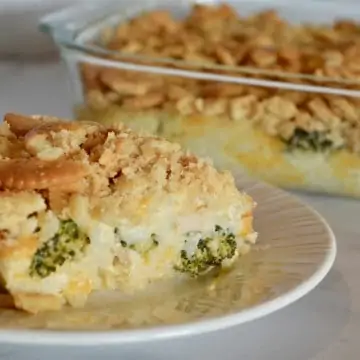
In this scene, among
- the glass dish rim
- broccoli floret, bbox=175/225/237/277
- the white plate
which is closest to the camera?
the white plate

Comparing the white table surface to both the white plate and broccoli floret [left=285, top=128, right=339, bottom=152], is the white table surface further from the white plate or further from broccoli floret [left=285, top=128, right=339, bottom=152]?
broccoli floret [left=285, top=128, right=339, bottom=152]

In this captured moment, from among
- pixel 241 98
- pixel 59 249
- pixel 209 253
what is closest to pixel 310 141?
pixel 241 98

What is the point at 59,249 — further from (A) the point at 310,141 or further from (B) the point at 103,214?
(A) the point at 310,141

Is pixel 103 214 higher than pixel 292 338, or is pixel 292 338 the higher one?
pixel 103 214

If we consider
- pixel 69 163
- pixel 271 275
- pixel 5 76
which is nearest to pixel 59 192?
pixel 69 163

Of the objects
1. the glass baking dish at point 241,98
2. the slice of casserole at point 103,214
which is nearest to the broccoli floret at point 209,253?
the slice of casserole at point 103,214

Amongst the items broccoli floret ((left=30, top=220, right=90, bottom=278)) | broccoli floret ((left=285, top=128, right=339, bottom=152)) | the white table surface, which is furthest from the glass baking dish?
broccoli floret ((left=30, top=220, right=90, bottom=278))

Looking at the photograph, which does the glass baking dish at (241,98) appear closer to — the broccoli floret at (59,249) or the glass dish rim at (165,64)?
the glass dish rim at (165,64)
